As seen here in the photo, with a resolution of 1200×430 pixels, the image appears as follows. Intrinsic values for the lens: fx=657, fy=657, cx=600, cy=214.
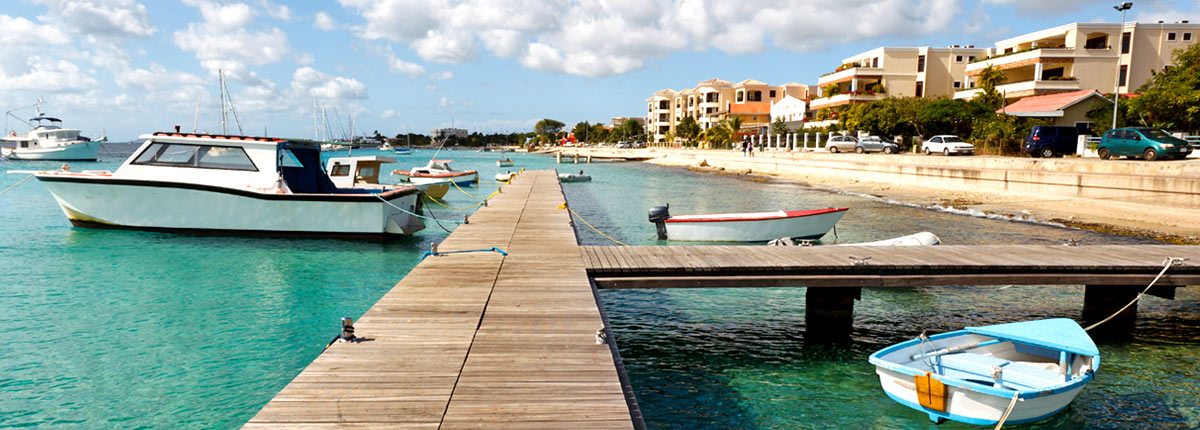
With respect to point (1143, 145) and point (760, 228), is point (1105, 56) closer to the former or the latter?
point (1143, 145)

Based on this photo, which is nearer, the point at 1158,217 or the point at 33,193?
the point at 1158,217

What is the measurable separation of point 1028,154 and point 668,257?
37320mm

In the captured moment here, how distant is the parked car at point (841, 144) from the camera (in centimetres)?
5594

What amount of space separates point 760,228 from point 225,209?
15.0 meters

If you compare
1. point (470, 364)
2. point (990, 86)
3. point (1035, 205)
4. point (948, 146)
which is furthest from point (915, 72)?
point (470, 364)

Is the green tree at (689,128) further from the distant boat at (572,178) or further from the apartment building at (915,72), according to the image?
the distant boat at (572,178)

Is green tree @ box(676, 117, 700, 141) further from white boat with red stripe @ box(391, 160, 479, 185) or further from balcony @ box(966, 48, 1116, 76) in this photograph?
white boat with red stripe @ box(391, 160, 479, 185)

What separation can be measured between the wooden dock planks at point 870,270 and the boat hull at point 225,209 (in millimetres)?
9310

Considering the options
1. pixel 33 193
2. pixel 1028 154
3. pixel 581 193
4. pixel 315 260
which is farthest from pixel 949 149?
pixel 33 193

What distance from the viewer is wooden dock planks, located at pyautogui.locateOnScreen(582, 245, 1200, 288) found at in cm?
1025

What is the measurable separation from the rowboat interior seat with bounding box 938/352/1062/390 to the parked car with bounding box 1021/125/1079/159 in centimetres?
3594

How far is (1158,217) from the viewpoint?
2305 cm

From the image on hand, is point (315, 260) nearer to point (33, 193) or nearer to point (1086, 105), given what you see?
point (33, 193)

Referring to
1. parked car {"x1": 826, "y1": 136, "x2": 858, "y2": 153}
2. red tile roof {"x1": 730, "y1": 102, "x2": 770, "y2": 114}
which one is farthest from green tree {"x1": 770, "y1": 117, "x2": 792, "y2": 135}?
parked car {"x1": 826, "y1": 136, "x2": 858, "y2": 153}
